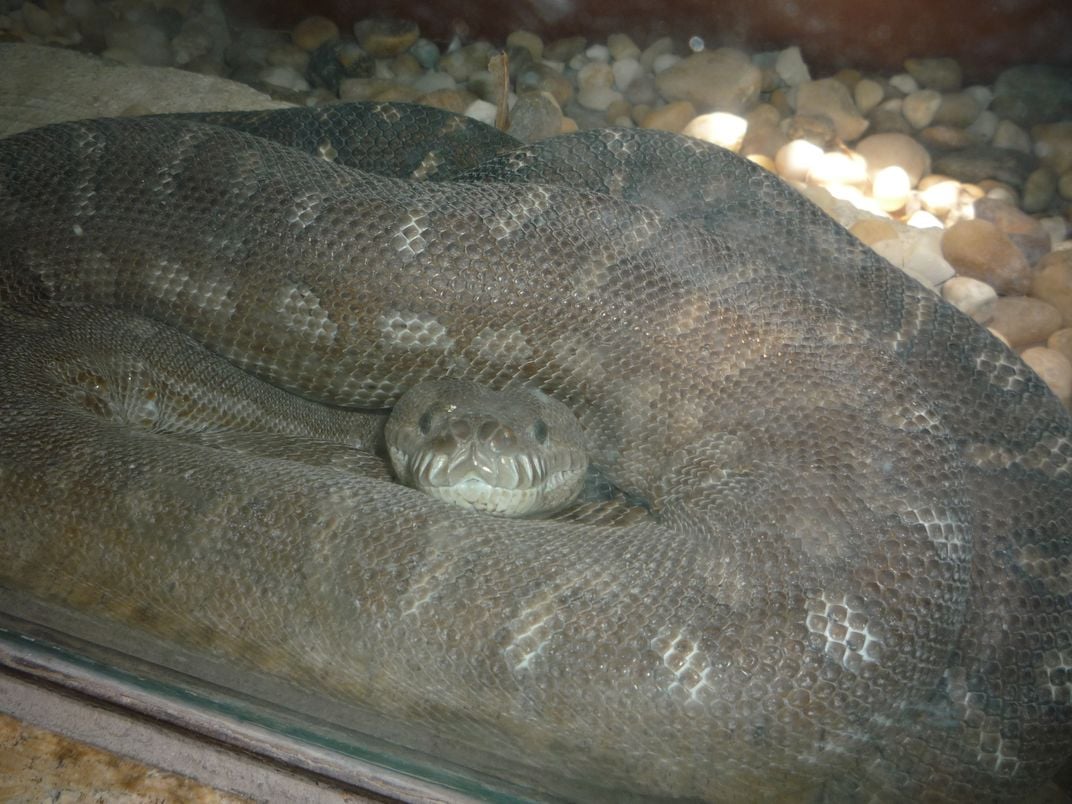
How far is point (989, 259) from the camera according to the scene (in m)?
3.11

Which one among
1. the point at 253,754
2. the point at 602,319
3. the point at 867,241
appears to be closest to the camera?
the point at 253,754

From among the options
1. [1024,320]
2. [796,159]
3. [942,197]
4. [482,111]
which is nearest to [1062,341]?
[1024,320]

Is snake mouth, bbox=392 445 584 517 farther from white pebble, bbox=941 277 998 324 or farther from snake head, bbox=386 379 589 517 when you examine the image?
white pebble, bbox=941 277 998 324

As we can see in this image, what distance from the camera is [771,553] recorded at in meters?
1.82

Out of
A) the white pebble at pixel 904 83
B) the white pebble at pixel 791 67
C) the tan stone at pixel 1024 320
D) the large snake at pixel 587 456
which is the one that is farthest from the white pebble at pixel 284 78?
the tan stone at pixel 1024 320

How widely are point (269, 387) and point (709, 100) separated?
2.24 metres

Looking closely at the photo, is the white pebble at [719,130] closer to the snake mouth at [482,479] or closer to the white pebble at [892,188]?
the white pebble at [892,188]

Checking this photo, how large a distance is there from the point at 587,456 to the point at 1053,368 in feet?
5.41

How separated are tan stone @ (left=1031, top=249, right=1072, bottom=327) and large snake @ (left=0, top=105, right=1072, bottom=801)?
822 millimetres

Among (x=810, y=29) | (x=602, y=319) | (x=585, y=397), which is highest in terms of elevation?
(x=810, y=29)

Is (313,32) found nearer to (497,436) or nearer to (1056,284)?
(497,436)

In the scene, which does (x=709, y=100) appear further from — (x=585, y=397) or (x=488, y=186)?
(x=585, y=397)

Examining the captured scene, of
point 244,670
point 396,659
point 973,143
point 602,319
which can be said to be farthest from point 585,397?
point 973,143

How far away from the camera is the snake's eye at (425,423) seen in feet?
7.51
